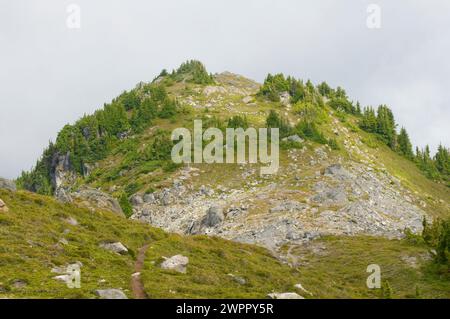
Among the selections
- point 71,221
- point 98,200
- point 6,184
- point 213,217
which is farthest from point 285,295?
point 98,200

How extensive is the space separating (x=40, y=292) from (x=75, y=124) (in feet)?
391

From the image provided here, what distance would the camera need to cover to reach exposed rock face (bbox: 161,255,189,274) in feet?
130

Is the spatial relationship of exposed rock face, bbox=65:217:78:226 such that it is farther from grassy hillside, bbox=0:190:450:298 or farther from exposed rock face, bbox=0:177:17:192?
exposed rock face, bbox=0:177:17:192

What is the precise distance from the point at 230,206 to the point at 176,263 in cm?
3981

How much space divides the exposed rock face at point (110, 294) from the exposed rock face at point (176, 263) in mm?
10090

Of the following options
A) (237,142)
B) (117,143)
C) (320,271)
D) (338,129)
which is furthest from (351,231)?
(117,143)

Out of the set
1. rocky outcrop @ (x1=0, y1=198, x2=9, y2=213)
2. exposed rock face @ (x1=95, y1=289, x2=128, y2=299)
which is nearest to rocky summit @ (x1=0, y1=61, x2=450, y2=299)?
exposed rock face @ (x1=95, y1=289, x2=128, y2=299)

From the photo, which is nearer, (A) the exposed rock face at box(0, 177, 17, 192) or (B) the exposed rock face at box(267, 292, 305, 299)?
(B) the exposed rock face at box(267, 292, 305, 299)

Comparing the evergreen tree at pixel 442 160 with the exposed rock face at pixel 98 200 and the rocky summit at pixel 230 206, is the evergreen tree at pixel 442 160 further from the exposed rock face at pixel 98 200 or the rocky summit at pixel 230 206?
the exposed rock face at pixel 98 200

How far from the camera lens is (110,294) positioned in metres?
28.8

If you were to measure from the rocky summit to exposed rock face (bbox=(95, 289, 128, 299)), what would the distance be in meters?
0.12

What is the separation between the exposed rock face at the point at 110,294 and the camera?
28.4 m
